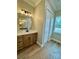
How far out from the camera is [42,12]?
423 cm

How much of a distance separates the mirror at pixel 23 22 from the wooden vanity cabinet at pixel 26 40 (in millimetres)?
540

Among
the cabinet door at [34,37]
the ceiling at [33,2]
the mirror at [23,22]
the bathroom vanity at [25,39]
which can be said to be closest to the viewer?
the bathroom vanity at [25,39]

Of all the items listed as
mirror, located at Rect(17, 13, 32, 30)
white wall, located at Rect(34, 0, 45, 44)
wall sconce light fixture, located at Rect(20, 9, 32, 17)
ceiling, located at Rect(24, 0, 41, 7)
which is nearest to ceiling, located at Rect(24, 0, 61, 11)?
ceiling, located at Rect(24, 0, 41, 7)

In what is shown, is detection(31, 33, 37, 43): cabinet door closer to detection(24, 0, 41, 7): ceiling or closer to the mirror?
the mirror

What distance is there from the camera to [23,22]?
4297 mm

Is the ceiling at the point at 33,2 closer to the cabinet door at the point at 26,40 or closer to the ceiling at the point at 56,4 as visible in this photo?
the ceiling at the point at 56,4

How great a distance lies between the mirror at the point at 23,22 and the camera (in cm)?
402

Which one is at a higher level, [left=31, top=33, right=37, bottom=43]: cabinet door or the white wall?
the white wall

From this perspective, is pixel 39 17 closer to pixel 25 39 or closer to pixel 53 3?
pixel 53 3

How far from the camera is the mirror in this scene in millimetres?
4020

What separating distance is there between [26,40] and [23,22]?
3.06 feet

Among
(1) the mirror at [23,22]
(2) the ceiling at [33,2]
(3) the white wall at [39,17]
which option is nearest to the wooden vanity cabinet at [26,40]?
(3) the white wall at [39,17]
